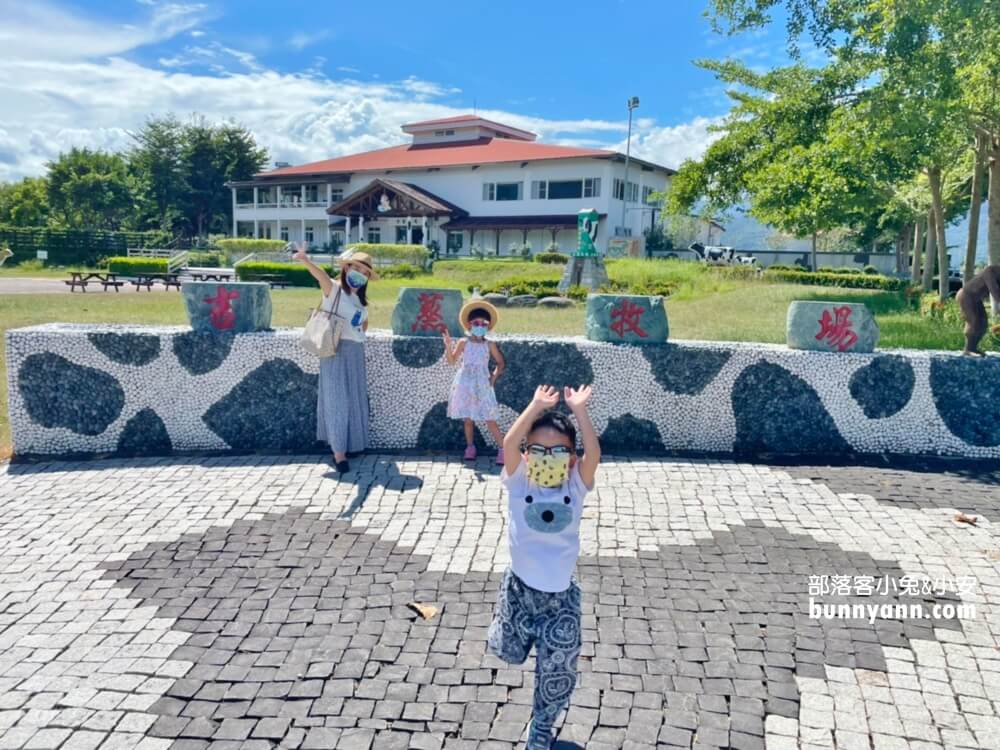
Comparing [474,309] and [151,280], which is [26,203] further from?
[474,309]

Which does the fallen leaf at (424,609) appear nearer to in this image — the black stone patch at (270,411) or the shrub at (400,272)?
the black stone patch at (270,411)

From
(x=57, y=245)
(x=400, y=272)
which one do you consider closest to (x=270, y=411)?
(x=400, y=272)

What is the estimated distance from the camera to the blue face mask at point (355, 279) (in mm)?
5955

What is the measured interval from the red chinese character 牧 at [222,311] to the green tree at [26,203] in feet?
182

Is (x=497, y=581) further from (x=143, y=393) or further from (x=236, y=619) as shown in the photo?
(x=143, y=393)

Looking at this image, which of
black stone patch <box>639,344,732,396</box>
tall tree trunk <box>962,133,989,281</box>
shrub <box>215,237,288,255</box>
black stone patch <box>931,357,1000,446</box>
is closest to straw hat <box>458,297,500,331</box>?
black stone patch <box>639,344,732,396</box>

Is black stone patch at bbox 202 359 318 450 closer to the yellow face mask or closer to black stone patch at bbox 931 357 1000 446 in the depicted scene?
the yellow face mask

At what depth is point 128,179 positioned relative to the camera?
52.6 meters

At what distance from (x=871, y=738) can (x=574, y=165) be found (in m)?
38.7

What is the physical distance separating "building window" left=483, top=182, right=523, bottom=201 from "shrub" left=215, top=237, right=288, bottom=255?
11.5 metres

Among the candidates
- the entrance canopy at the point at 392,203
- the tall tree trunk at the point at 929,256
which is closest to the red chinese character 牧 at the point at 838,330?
the tall tree trunk at the point at 929,256

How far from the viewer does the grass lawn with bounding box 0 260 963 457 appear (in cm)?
1055

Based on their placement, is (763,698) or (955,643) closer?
(763,698)

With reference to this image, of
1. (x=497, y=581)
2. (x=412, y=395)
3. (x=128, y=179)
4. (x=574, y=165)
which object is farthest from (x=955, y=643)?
(x=128, y=179)
